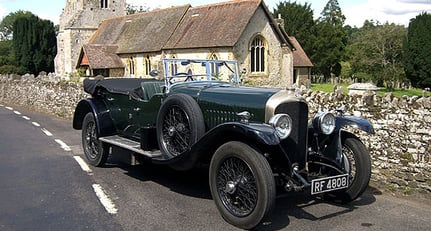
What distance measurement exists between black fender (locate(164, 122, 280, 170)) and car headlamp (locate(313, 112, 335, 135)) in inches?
37.5

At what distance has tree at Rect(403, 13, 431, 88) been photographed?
149 feet

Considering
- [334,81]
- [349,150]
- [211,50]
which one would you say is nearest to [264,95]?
[349,150]

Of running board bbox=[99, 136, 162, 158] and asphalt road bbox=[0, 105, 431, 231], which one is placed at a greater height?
running board bbox=[99, 136, 162, 158]

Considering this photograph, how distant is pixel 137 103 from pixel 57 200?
2.13 metres

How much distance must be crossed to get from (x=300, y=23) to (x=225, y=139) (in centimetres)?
5849

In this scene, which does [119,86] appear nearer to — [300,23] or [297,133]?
[297,133]

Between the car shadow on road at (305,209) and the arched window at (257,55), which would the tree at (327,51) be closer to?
the arched window at (257,55)

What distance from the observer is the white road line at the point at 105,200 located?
224 inches

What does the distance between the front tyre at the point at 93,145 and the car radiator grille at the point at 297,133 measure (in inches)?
156

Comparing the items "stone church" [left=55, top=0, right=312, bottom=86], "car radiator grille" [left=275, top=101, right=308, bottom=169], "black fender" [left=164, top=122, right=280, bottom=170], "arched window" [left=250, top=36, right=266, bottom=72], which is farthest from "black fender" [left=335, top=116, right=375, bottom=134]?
"arched window" [left=250, top=36, right=266, bottom=72]

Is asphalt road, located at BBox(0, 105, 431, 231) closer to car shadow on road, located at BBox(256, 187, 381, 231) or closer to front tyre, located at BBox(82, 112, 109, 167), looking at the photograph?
car shadow on road, located at BBox(256, 187, 381, 231)

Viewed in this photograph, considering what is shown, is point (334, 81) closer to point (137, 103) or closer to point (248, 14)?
point (248, 14)

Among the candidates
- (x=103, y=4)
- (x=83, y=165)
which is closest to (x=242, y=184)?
(x=83, y=165)

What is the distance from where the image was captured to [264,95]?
560cm
